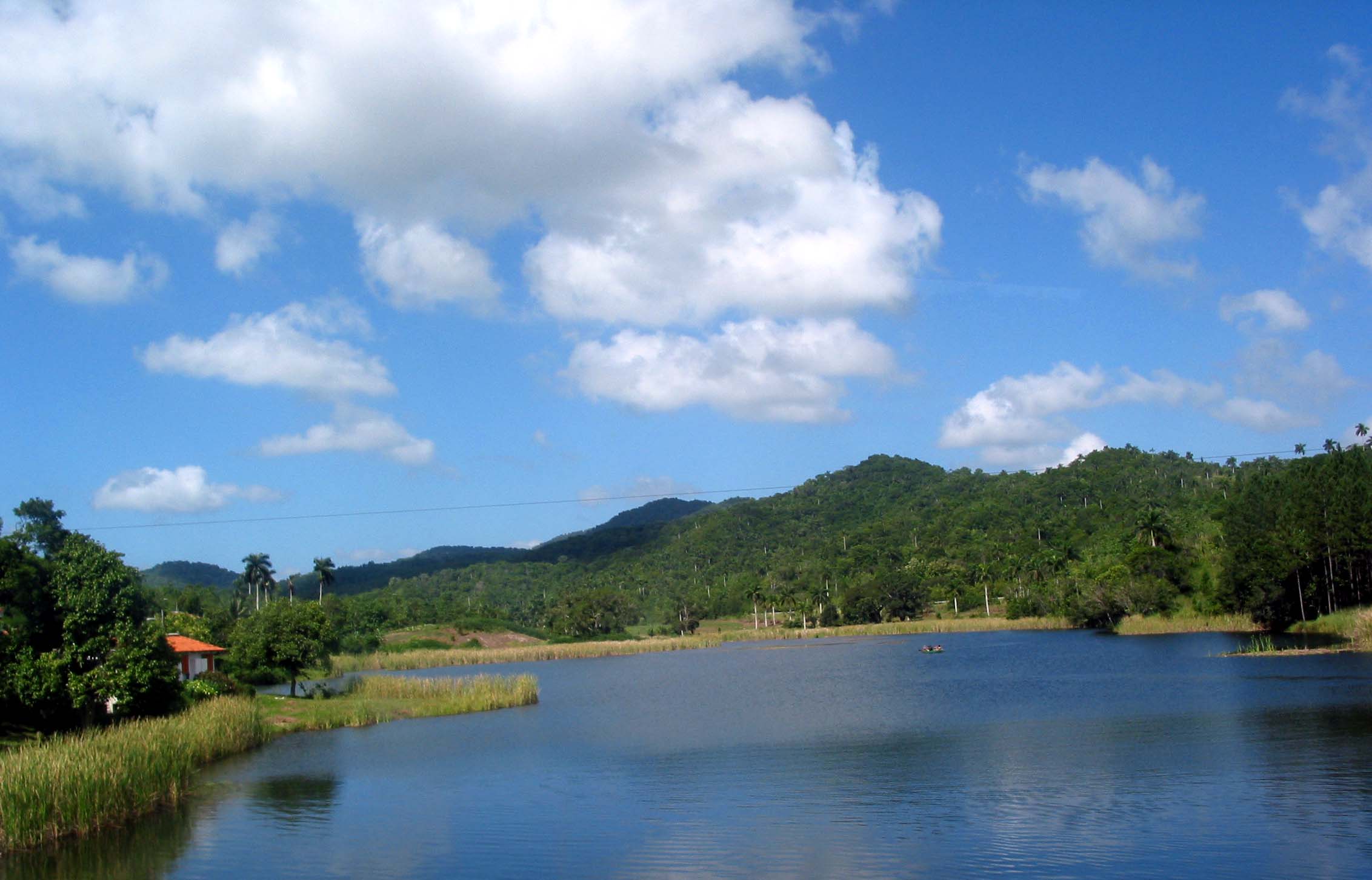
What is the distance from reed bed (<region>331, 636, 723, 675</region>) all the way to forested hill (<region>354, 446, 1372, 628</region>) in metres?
31.0

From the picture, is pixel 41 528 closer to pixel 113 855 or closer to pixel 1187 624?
pixel 113 855

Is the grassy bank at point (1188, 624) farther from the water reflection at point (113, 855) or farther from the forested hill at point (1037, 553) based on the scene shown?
the water reflection at point (113, 855)

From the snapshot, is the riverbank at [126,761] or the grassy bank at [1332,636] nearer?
the riverbank at [126,761]

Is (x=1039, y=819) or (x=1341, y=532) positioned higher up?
(x=1341, y=532)

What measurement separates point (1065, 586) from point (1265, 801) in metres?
87.8

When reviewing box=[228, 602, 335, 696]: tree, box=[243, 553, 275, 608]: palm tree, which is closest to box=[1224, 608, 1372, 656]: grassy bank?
box=[228, 602, 335, 696]: tree

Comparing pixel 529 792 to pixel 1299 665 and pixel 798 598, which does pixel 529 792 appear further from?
pixel 798 598

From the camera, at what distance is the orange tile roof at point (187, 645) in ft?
164

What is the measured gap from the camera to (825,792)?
22.4 m

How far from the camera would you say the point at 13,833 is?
1906 centimetres

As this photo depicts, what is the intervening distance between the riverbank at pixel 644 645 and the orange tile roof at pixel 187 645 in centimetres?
1342

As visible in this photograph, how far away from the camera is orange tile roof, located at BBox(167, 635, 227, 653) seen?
49.9 m

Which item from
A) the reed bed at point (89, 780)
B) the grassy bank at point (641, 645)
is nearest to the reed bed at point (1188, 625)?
the grassy bank at point (641, 645)

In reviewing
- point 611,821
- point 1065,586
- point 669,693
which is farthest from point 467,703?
point 1065,586
